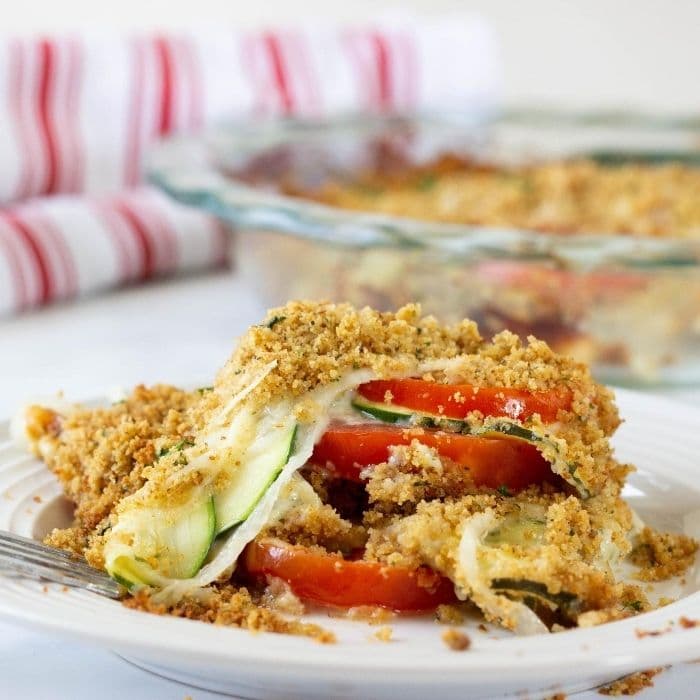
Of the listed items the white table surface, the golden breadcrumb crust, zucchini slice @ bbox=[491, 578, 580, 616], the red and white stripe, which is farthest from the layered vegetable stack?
the red and white stripe

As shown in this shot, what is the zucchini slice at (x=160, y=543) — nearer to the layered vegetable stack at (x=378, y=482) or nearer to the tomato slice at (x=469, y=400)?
the layered vegetable stack at (x=378, y=482)

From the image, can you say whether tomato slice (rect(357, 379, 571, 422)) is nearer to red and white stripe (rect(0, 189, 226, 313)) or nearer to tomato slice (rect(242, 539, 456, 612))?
tomato slice (rect(242, 539, 456, 612))

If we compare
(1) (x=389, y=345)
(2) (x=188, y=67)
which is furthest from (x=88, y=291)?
(1) (x=389, y=345)

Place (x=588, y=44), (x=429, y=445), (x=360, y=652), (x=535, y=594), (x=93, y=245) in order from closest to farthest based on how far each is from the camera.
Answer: (x=360, y=652) → (x=535, y=594) → (x=429, y=445) → (x=93, y=245) → (x=588, y=44)

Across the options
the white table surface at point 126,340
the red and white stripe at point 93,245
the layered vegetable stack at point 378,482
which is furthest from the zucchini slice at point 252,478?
the red and white stripe at point 93,245

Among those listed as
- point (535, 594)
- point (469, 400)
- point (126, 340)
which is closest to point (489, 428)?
point (469, 400)

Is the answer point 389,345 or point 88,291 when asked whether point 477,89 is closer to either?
point 88,291

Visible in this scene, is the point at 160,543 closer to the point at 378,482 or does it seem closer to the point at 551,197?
the point at 378,482
